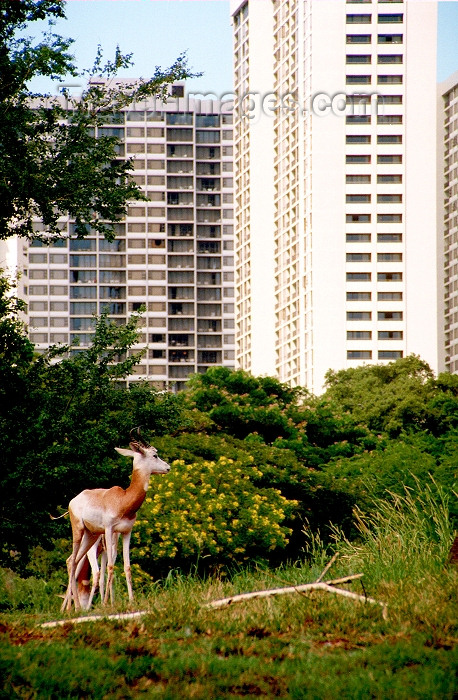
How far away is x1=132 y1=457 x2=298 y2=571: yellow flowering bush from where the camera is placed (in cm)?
Result: 2175

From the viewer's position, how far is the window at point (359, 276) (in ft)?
384

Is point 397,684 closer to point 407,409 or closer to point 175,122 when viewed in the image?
point 407,409

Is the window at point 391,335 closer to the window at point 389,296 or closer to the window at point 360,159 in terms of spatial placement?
the window at point 389,296

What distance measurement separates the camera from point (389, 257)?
119 meters

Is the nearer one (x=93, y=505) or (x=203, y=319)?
(x=93, y=505)

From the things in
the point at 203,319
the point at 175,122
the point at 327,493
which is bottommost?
the point at 327,493

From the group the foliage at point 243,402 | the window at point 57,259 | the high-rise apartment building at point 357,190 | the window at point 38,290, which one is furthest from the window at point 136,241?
the foliage at point 243,402

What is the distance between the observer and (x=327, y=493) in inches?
1193

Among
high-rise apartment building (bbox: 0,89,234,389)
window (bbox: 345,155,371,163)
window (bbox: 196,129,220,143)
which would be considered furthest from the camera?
window (bbox: 196,129,220,143)

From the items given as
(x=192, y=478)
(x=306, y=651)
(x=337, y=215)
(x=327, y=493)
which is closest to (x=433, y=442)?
(x=327, y=493)

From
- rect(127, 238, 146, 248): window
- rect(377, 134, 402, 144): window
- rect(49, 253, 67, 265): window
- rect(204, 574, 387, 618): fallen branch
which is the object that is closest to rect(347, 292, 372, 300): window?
rect(377, 134, 402, 144): window

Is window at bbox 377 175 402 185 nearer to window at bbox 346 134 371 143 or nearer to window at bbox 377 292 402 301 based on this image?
window at bbox 346 134 371 143

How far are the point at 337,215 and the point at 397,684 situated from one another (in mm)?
112882

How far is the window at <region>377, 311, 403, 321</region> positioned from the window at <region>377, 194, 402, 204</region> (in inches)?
471
